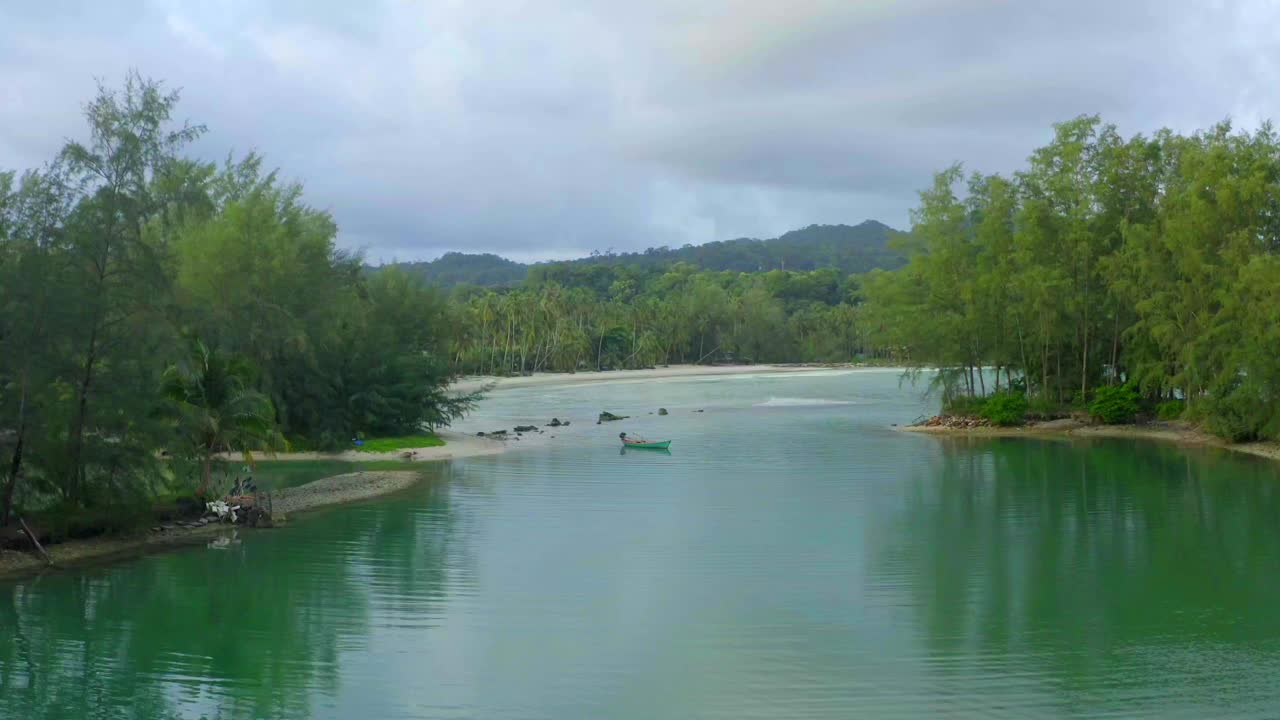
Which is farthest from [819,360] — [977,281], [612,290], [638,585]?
[638,585]

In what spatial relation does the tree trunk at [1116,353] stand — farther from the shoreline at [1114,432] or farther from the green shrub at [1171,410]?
the shoreline at [1114,432]

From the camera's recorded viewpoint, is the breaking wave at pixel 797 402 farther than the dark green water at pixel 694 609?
Yes

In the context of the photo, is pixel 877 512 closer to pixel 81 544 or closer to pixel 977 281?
pixel 81 544

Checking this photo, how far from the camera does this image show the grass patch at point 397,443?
38.7 meters

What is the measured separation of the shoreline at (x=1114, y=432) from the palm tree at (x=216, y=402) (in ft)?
101

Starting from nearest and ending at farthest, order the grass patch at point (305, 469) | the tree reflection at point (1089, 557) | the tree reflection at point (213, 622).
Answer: the tree reflection at point (213, 622) → the tree reflection at point (1089, 557) → the grass patch at point (305, 469)

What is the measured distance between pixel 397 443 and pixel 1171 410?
29.7m

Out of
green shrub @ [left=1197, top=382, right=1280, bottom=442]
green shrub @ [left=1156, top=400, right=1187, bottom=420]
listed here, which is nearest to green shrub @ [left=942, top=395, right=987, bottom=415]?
green shrub @ [left=1156, top=400, right=1187, bottom=420]

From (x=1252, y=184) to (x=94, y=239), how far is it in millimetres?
34234

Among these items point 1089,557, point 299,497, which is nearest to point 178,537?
point 299,497

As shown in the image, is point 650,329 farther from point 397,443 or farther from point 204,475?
point 204,475

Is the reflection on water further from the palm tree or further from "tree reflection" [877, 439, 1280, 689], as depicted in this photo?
the palm tree

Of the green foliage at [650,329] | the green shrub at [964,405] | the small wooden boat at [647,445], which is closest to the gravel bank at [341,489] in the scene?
the small wooden boat at [647,445]

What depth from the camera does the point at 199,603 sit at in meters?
17.2
